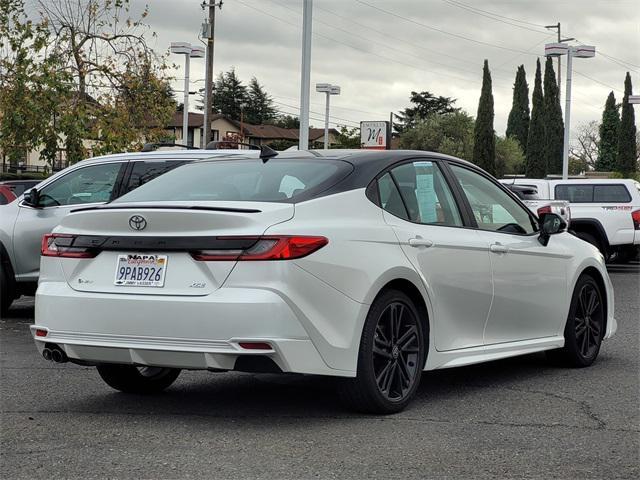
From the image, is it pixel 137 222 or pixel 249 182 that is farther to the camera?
pixel 249 182

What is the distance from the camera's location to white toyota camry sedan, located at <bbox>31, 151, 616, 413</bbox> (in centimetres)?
590

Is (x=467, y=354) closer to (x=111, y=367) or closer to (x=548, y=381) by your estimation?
(x=548, y=381)

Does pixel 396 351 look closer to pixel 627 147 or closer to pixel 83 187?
pixel 83 187

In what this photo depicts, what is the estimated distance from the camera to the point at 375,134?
957 inches

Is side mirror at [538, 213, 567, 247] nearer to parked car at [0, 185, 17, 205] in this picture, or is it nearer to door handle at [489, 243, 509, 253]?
door handle at [489, 243, 509, 253]

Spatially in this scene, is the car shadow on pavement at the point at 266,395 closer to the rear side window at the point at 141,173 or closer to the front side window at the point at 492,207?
the front side window at the point at 492,207

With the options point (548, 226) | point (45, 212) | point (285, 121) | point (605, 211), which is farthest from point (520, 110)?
point (548, 226)

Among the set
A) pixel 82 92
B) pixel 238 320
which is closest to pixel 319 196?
pixel 238 320

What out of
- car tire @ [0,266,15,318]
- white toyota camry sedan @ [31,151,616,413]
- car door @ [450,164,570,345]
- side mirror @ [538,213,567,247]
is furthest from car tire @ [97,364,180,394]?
car tire @ [0,266,15,318]

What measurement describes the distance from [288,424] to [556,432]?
57.4 inches

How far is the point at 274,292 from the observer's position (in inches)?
230

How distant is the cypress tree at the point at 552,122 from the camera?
282 feet

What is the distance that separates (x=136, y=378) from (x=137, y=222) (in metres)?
1.50

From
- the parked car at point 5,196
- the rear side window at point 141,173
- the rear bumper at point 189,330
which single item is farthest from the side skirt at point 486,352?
the parked car at point 5,196
